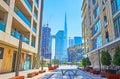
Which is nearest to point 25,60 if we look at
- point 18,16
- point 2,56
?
point 2,56

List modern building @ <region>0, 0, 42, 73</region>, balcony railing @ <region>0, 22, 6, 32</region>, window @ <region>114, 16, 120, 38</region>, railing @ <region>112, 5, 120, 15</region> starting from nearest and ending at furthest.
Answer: balcony railing @ <region>0, 22, 6, 32</region> < modern building @ <region>0, 0, 42, 73</region> < window @ <region>114, 16, 120, 38</region> < railing @ <region>112, 5, 120, 15</region>

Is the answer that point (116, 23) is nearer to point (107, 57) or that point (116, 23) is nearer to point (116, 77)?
point (107, 57)

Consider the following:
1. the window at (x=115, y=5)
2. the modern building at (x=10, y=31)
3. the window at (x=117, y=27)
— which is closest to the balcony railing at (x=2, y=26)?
the modern building at (x=10, y=31)

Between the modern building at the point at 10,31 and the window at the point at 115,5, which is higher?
the window at the point at 115,5

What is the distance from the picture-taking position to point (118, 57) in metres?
18.2

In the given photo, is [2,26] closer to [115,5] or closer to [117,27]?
[117,27]

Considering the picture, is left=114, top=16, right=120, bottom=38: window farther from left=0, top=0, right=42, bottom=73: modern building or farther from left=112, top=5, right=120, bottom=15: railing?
left=0, top=0, right=42, bottom=73: modern building

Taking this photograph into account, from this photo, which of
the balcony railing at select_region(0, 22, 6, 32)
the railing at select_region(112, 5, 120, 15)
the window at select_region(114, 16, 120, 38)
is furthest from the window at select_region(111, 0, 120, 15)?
the balcony railing at select_region(0, 22, 6, 32)

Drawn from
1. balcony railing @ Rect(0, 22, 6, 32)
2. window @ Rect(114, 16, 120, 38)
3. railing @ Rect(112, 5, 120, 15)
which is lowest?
balcony railing @ Rect(0, 22, 6, 32)

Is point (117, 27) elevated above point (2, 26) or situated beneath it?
elevated above

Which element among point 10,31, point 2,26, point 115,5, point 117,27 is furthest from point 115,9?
point 2,26

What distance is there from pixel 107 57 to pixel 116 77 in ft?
27.8

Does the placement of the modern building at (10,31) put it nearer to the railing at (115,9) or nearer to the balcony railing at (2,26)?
the balcony railing at (2,26)

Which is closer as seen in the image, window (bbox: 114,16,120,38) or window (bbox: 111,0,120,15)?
window (bbox: 114,16,120,38)
